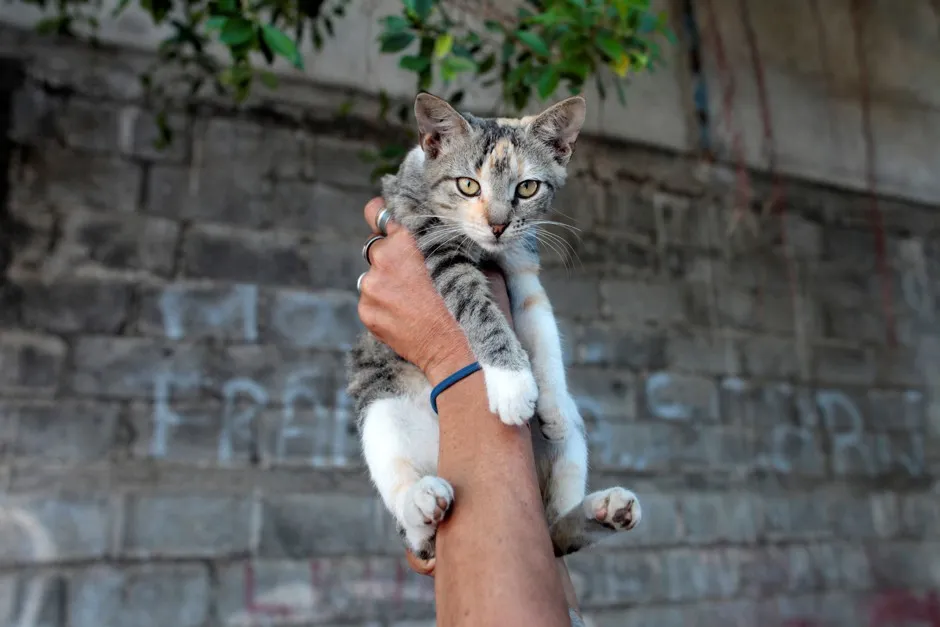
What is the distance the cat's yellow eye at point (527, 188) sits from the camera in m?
1.94

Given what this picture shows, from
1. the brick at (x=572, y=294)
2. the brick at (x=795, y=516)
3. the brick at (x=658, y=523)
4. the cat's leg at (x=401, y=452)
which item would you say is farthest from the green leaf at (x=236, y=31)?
the brick at (x=795, y=516)

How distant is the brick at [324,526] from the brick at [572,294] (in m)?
1.53

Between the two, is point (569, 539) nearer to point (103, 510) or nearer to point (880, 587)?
point (103, 510)

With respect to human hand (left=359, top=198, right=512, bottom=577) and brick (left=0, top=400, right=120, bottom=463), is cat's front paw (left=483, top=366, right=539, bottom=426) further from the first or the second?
brick (left=0, top=400, right=120, bottom=463)

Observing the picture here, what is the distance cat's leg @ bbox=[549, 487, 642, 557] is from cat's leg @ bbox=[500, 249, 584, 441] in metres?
0.23

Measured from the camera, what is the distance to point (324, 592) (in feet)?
10.3

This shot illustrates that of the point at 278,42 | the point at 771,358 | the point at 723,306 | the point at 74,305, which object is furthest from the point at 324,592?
the point at 771,358

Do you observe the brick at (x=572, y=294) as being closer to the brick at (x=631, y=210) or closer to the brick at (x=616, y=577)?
the brick at (x=631, y=210)

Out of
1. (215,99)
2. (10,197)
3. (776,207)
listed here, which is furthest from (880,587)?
(10,197)

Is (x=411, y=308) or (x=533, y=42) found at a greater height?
(x=533, y=42)

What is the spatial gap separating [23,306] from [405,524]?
7.52ft

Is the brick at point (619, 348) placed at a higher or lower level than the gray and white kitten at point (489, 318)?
higher

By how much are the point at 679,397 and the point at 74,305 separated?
3.33 meters

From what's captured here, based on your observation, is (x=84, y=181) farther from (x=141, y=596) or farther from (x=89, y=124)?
(x=141, y=596)
